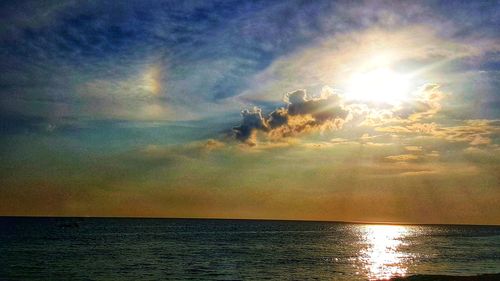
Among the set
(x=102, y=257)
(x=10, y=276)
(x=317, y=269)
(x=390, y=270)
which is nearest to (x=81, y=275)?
(x=10, y=276)

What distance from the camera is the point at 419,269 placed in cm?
6912

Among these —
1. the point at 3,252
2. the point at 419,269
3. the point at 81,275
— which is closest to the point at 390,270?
the point at 419,269

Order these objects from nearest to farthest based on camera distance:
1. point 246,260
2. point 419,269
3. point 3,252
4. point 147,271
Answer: point 147,271 < point 419,269 < point 246,260 < point 3,252

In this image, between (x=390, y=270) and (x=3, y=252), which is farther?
(x=3, y=252)

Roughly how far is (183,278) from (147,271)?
27.1 ft

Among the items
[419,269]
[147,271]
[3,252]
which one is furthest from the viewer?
[3,252]

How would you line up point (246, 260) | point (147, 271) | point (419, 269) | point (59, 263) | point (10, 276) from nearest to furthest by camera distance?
1. point (10, 276)
2. point (147, 271)
3. point (419, 269)
4. point (59, 263)
5. point (246, 260)

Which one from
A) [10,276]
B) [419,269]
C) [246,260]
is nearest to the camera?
[10,276]

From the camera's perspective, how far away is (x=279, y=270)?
218ft

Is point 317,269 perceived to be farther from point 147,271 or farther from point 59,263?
point 59,263

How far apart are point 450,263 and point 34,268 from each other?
203 feet

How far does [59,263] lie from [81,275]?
15.8 m

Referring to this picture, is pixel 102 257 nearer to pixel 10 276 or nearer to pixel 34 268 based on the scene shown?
pixel 34 268

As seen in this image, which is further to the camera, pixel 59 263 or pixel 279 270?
pixel 59 263
